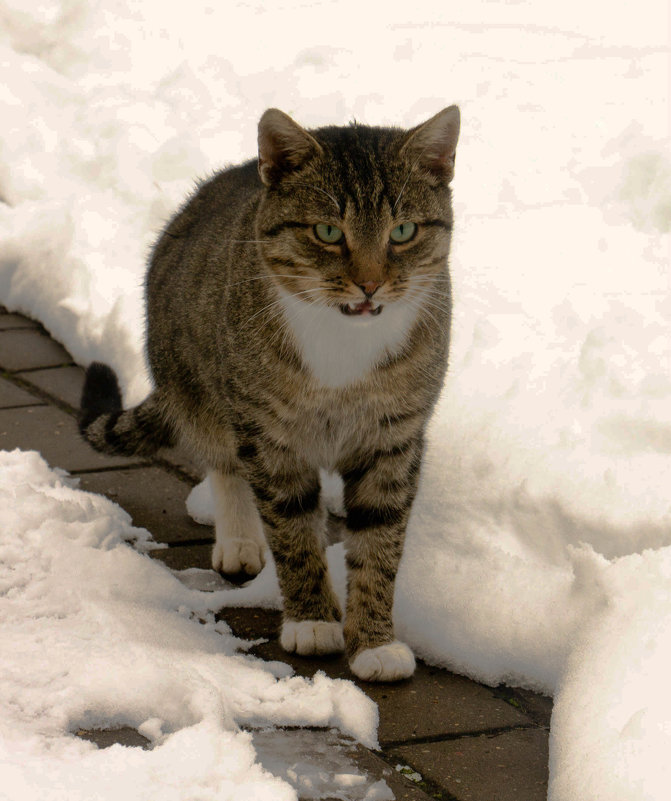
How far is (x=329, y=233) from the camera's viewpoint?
2619 mm

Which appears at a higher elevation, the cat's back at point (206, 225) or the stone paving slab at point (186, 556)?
the cat's back at point (206, 225)

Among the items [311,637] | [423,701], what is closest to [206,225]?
[311,637]

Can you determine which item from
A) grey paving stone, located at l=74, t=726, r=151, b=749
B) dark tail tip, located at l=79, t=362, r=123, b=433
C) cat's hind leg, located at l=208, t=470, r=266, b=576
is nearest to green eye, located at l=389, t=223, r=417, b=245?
cat's hind leg, located at l=208, t=470, r=266, b=576

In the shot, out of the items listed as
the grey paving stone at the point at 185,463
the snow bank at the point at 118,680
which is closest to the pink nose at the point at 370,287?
the snow bank at the point at 118,680

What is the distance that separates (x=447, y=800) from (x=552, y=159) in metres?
3.06

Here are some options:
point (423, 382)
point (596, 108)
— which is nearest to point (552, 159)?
point (596, 108)

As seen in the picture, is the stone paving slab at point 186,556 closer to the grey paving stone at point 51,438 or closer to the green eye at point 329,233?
the grey paving stone at point 51,438

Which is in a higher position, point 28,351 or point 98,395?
point 98,395

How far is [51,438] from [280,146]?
6.00 feet

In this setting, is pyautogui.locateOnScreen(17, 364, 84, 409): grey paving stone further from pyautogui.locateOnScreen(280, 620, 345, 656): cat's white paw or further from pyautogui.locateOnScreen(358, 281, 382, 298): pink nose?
pyautogui.locateOnScreen(358, 281, 382, 298): pink nose

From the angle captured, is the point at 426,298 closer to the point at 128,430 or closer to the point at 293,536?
the point at 293,536

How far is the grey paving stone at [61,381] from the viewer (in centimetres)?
450

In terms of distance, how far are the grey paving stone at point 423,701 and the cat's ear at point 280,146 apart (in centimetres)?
122

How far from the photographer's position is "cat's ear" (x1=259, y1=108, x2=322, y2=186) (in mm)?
2643
